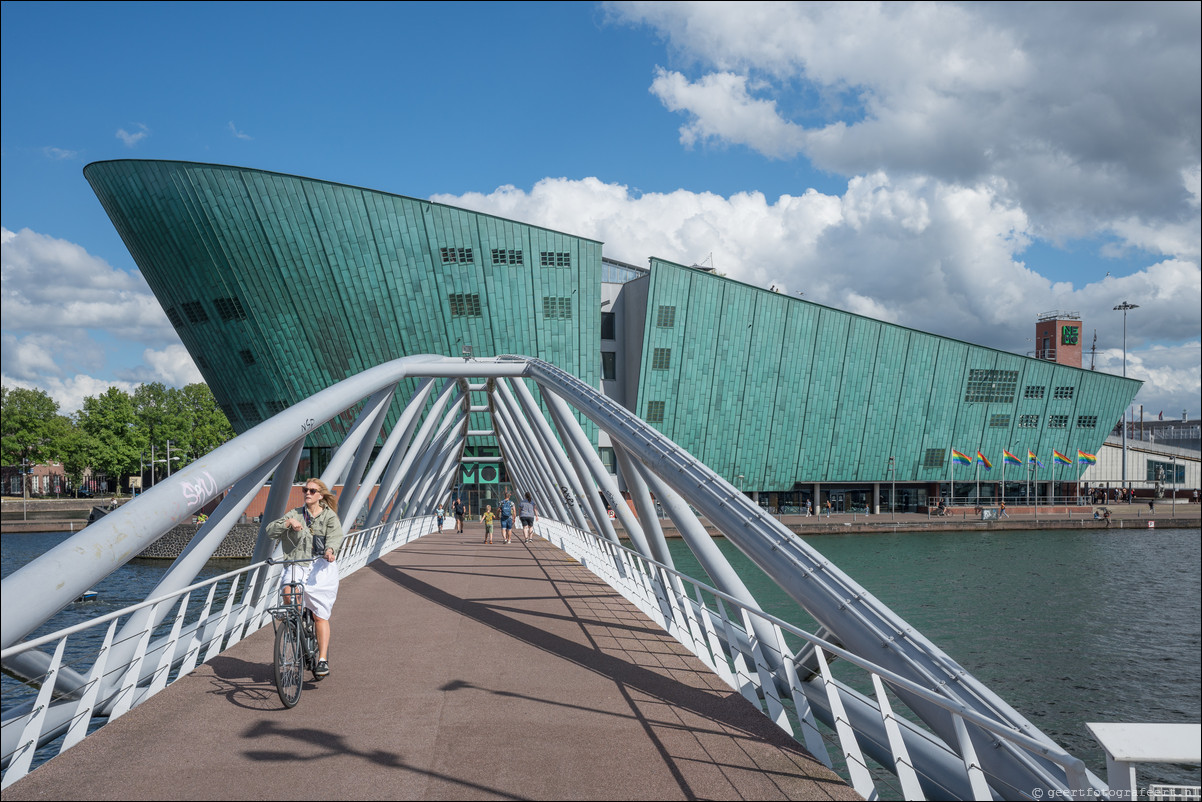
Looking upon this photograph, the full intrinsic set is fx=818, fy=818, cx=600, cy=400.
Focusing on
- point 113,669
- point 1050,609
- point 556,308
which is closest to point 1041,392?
point 556,308

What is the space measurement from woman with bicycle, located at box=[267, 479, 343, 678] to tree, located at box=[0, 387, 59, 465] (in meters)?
96.8

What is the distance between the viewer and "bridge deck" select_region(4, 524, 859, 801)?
5.07 metres

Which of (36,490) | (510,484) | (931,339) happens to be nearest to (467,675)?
(510,484)

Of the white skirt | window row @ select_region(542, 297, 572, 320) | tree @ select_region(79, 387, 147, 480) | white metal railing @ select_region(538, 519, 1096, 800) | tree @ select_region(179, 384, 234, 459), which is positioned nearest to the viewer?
white metal railing @ select_region(538, 519, 1096, 800)

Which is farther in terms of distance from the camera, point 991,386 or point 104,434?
point 104,434

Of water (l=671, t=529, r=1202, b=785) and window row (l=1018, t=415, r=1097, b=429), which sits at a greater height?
window row (l=1018, t=415, r=1097, b=429)

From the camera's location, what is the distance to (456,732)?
6137 mm

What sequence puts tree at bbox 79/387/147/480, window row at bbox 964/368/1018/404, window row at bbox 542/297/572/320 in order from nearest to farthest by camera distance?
window row at bbox 542/297/572/320 < window row at bbox 964/368/1018/404 < tree at bbox 79/387/147/480

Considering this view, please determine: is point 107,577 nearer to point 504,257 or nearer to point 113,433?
point 504,257

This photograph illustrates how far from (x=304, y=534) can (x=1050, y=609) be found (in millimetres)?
28274

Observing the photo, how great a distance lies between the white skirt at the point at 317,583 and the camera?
295 inches

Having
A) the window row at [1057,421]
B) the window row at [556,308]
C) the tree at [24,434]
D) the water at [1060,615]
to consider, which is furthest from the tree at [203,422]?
the window row at [1057,421]

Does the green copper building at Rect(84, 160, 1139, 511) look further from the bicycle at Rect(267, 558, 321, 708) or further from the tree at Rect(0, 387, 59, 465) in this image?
the tree at Rect(0, 387, 59, 465)

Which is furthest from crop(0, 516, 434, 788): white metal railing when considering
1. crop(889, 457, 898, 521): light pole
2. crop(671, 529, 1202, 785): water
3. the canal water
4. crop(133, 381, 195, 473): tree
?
crop(133, 381, 195, 473): tree
